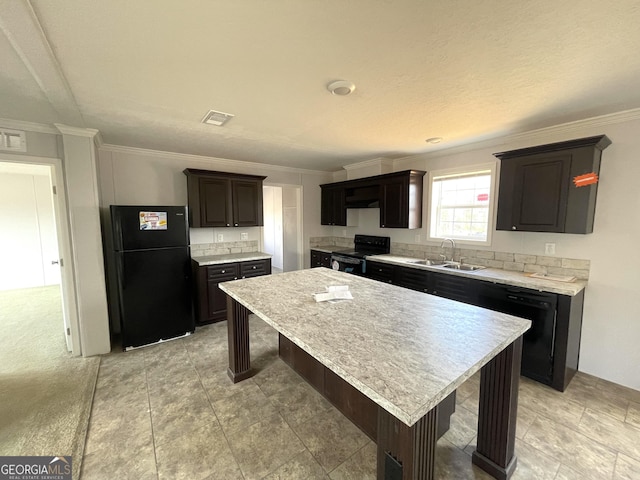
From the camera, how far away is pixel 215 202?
387cm

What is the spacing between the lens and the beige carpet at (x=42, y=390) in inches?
70.0

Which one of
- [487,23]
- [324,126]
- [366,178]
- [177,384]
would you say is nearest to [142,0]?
[487,23]

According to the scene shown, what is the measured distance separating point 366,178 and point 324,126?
1.80 metres

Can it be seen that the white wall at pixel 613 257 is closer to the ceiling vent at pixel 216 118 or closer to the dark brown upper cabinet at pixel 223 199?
the ceiling vent at pixel 216 118

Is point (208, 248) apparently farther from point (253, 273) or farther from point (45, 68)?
point (45, 68)

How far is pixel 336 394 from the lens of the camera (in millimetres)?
2092

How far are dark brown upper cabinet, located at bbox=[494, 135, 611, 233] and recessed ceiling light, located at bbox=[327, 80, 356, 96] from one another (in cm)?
190

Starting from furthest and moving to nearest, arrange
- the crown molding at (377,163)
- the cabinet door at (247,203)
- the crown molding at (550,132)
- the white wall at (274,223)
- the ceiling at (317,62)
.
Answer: the white wall at (274,223) < the crown molding at (377,163) < the cabinet door at (247,203) < the crown molding at (550,132) < the ceiling at (317,62)

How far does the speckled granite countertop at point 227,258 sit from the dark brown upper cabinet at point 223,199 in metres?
0.48

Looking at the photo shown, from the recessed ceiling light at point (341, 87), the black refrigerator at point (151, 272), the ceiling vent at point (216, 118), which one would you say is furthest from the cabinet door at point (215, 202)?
the recessed ceiling light at point (341, 87)

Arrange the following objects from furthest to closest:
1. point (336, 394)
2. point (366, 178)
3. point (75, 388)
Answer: point (366, 178), point (75, 388), point (336, 394)

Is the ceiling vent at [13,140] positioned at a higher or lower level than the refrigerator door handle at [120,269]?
higher

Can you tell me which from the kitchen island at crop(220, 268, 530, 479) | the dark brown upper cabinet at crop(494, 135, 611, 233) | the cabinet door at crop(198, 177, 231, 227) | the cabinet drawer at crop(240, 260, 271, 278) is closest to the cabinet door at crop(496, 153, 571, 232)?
the dark brown upper cabinet at crop(494, 135, 611, 233)
